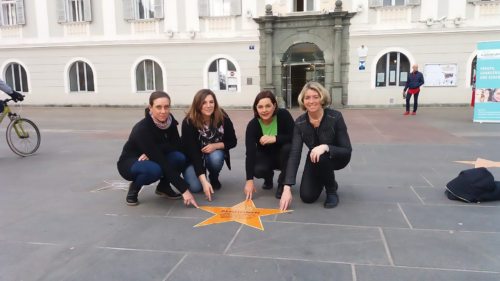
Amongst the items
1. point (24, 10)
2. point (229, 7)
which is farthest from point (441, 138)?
point (24, 10)

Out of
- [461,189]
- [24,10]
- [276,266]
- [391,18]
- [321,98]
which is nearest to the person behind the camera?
[276,266]

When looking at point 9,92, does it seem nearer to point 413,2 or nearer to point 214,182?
point 214,182

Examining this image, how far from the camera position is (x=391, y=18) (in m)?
17.5

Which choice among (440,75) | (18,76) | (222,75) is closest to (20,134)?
(222,75)

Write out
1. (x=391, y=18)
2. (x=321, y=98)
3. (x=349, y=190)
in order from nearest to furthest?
1. (x=321, y=98)
2. (x=349, y=190)
3. (x=391, y=18)

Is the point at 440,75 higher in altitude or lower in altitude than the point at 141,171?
higher

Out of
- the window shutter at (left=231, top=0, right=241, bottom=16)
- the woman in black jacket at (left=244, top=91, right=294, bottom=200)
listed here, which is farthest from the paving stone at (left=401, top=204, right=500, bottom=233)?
the window shutter at (left=231, top=0, right=241, bottom=16)

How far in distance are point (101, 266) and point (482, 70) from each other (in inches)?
447

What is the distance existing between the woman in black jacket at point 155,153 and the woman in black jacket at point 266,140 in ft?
2.32

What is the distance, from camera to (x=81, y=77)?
824 inches

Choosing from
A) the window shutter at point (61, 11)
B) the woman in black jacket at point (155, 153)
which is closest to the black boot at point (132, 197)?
the woman in black jacket at point (155, 153)

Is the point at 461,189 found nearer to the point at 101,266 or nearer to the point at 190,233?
the point at 190,233

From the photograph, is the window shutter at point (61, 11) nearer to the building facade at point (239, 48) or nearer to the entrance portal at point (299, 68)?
the building facade at point (239, 48)

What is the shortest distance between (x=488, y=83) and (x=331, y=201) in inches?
363
